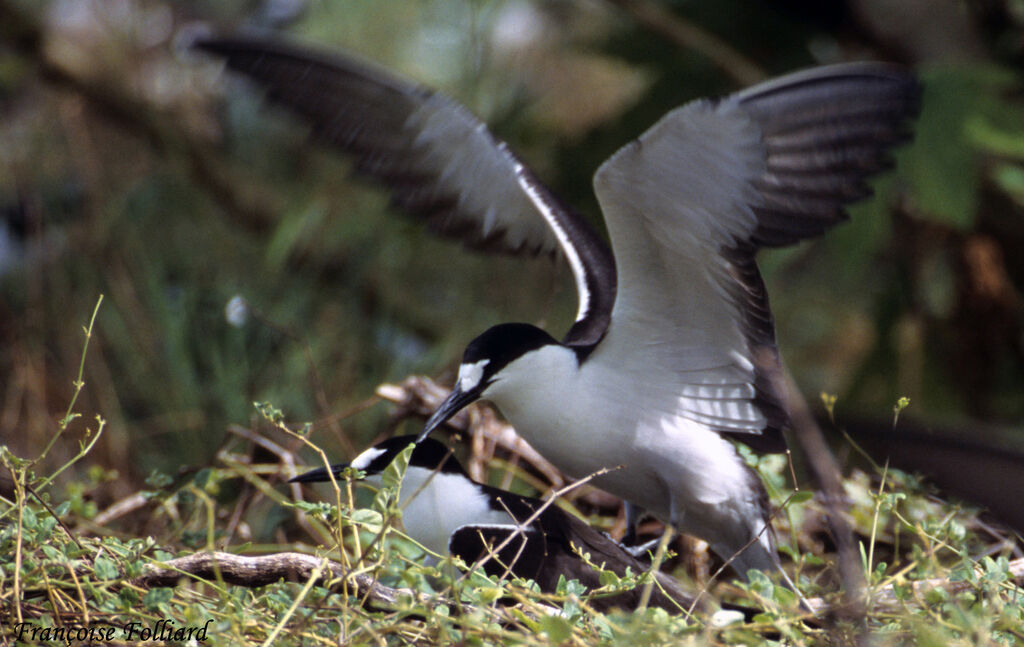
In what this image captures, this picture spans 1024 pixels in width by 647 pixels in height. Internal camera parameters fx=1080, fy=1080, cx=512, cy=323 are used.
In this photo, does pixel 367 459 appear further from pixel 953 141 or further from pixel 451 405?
pixel 953 141

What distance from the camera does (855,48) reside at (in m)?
3.31

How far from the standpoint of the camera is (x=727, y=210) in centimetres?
141

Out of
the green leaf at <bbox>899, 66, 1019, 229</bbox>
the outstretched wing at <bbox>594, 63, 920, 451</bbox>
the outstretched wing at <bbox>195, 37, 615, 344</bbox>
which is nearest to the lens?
the outstretched wing at <bbox>594, 63, 920, 451</bbox>


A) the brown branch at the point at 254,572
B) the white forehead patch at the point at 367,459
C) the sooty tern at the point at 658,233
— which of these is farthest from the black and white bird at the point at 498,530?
the brown branch at the point at 254,572

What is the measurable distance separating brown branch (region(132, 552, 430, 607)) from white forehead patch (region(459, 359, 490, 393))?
0.38 m

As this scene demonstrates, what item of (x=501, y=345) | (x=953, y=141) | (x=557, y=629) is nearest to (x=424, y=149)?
(x=501, y=345)

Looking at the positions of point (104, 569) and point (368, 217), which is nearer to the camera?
point (104, 569)

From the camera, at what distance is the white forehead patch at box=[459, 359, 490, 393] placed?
149 cm

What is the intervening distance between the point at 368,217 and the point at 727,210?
2.29 metres

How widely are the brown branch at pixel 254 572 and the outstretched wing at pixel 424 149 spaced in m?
0.63

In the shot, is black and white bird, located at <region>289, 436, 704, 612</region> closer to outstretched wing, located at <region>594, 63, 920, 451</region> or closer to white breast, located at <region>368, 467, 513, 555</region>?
white breast, located at <region>368, 467, 513, 555</region>

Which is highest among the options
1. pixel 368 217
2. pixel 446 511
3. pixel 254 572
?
pixel 254 572

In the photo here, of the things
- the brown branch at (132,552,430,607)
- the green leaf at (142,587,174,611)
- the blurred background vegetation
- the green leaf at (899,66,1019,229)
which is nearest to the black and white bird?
the brown branch at (132,552,430,607)

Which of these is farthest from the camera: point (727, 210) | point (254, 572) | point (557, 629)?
point (727, 210)
